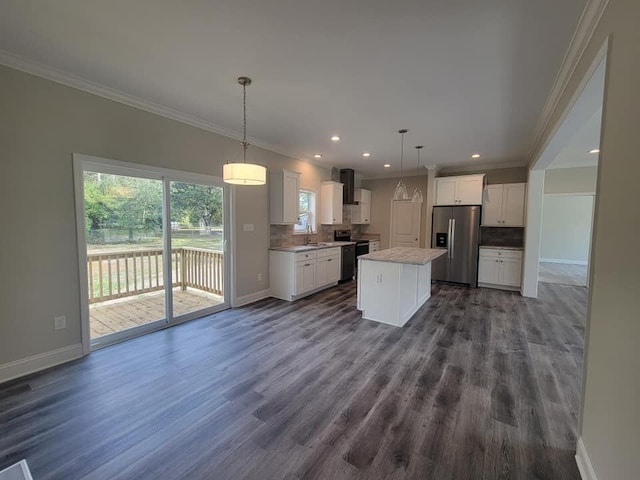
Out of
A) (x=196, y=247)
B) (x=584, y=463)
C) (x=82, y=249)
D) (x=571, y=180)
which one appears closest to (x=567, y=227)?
(x=571, y=180)

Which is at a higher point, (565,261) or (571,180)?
(571,180)

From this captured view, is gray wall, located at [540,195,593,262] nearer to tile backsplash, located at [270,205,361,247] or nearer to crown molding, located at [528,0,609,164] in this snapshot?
tile backsplash, located at [270,205,361,247]

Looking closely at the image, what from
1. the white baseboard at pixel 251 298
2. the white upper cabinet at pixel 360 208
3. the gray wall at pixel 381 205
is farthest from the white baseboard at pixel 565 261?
the white baseboard at pixel 251 298

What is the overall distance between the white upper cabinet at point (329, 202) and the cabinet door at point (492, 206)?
3.26 m

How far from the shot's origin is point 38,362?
8.52ft

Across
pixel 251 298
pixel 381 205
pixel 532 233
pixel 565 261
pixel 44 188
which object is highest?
pixel 381 205

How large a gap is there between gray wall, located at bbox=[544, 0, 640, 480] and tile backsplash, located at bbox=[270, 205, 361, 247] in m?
4.41

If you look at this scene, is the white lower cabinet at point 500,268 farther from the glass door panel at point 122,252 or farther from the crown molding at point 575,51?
the glass door panel at point 122,252

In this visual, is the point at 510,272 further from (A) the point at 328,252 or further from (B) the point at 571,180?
(A) the point at 328,252

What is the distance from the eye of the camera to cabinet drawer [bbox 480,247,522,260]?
18.4 ft

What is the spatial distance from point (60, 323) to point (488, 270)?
6.97 meters

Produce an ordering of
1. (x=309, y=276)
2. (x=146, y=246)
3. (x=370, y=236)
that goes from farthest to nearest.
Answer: (x=370, y=236) → (x=309, y=276) → (x=146, y=246)

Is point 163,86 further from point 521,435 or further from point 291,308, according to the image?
point 521,435

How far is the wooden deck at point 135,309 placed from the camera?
324cm
